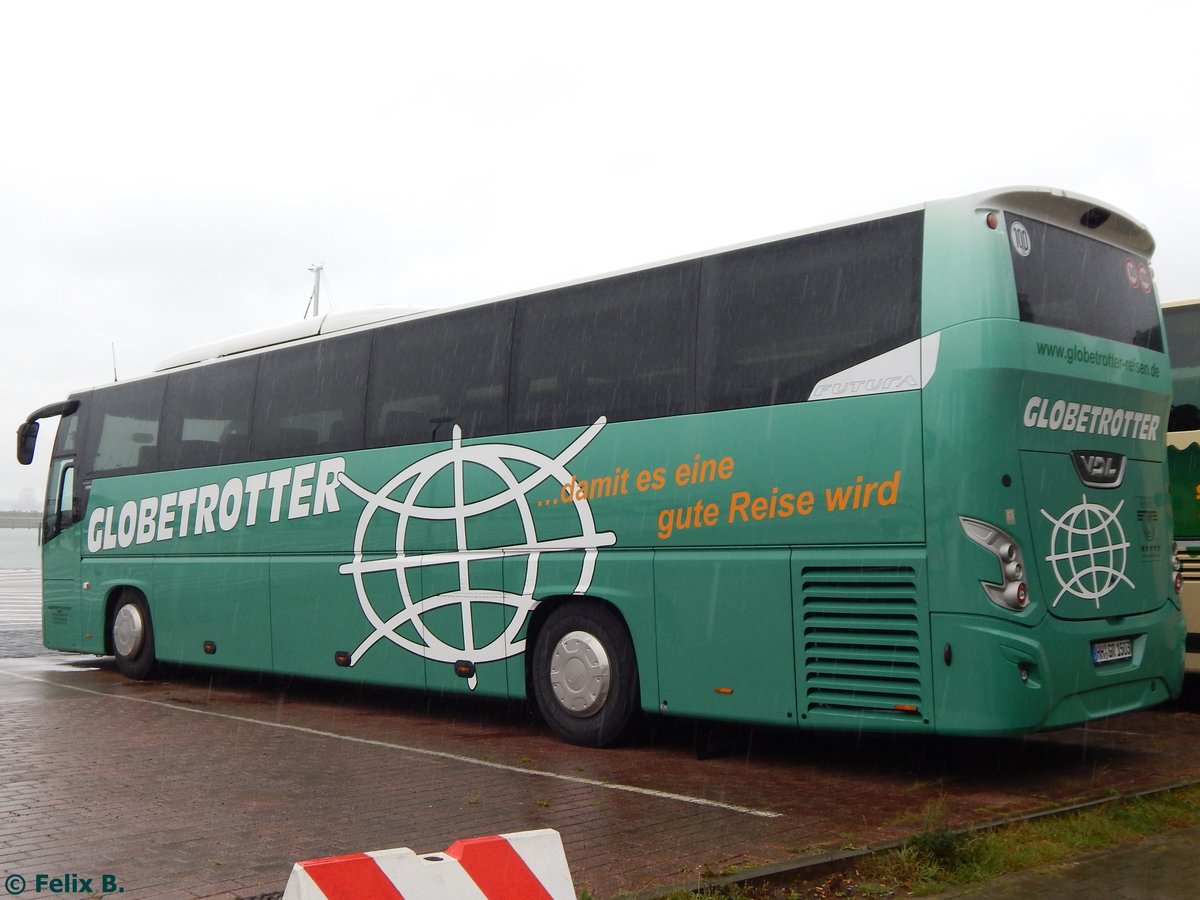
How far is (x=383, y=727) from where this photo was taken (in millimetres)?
10898

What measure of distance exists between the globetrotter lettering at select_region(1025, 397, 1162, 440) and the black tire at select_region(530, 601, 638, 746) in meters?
3.29

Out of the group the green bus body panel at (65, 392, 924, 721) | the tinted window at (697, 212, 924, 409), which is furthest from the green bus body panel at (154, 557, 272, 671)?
the tinted window at (697, 212, 924, 409)

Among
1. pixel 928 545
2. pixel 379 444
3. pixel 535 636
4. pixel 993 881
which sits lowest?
pixel 993 881

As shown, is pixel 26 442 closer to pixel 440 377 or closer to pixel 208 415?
pixel 208 415

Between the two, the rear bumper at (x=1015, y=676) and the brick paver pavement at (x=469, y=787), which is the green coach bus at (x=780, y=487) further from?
the brick paver pavement at (x=469, y=787)

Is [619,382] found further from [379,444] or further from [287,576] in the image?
[287,576]

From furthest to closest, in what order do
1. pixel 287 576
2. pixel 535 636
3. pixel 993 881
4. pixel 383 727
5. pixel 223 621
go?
pixel 223 621, pixel 287 576, pixel 383 727, pixel 535 636, pixel 993 881

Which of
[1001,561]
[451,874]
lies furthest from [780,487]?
[451,874]

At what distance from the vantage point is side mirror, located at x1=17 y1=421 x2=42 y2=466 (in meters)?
16.0

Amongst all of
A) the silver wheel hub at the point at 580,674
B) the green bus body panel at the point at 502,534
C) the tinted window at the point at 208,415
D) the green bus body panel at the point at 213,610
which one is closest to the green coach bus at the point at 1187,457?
the green bus body panel at the point at 502,534

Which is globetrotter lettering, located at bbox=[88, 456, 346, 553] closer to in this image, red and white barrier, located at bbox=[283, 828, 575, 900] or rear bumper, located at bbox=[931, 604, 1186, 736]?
rear bumper, located at bbox=[931, 604, 1186, 736]

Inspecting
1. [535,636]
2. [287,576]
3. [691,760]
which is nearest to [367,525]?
[287,576]

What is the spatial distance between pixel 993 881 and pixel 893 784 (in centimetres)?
230

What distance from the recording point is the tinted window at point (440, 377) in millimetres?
10391
